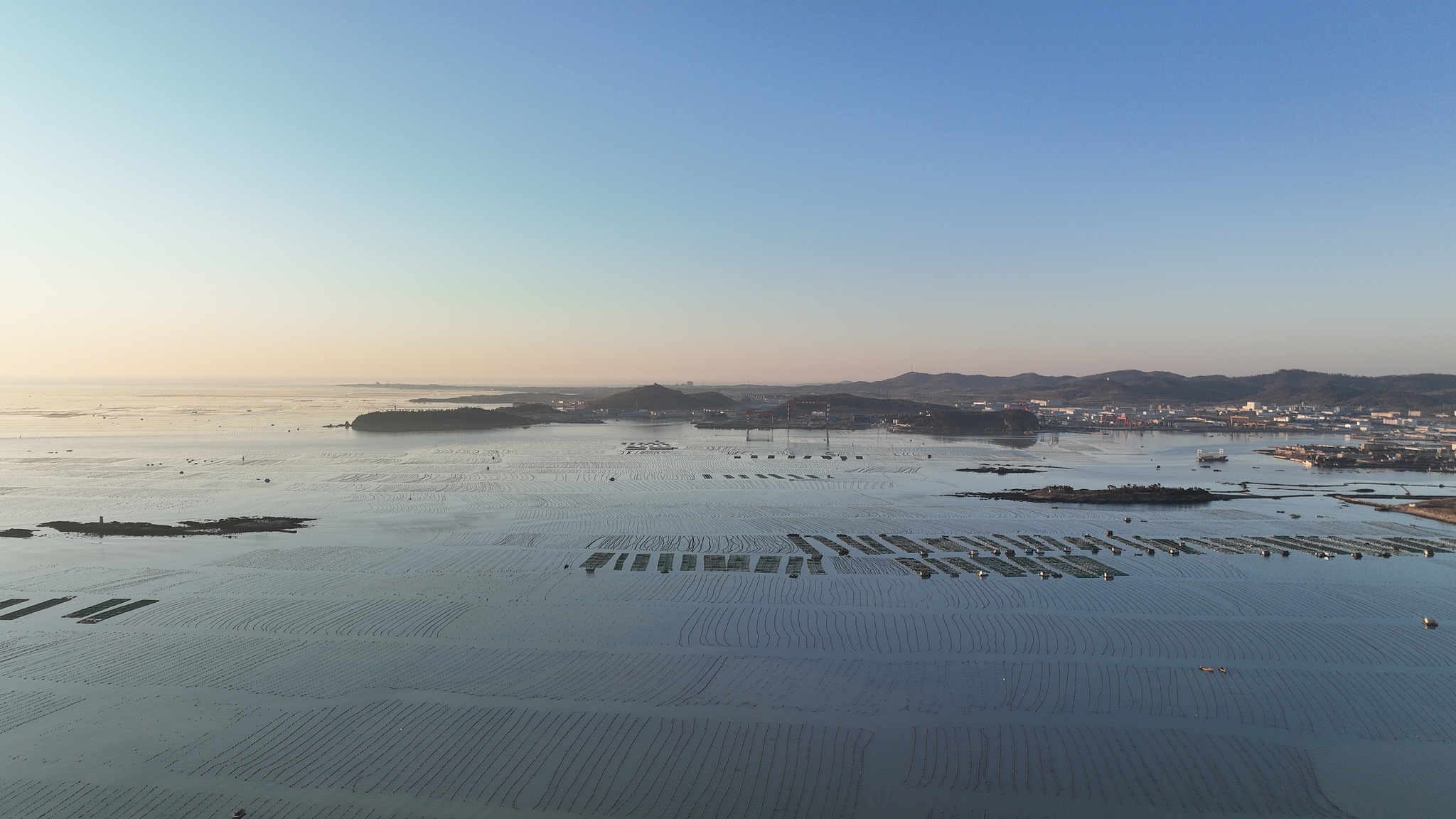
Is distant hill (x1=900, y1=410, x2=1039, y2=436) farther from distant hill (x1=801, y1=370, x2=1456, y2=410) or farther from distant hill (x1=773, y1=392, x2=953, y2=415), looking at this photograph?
distant hill (x1=801, y1=370, x2=1456, y2=410)

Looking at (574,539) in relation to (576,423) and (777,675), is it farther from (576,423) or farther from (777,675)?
(576,423)

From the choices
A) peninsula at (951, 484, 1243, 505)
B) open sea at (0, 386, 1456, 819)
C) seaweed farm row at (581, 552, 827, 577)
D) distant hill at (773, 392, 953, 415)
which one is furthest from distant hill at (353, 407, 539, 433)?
peninsula at (951, 484, 1243, 505)

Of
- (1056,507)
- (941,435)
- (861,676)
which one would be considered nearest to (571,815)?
(861,676)

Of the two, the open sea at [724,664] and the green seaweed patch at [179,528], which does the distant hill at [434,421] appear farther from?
the green seaweed patch at [179,528]

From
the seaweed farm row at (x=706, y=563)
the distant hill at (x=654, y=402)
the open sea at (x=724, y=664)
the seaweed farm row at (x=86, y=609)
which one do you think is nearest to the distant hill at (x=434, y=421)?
the distant hill at (x=654, y=402)

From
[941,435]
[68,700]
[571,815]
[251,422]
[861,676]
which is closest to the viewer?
[571,815]

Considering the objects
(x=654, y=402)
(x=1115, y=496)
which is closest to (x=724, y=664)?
(x=1115, y=496)
